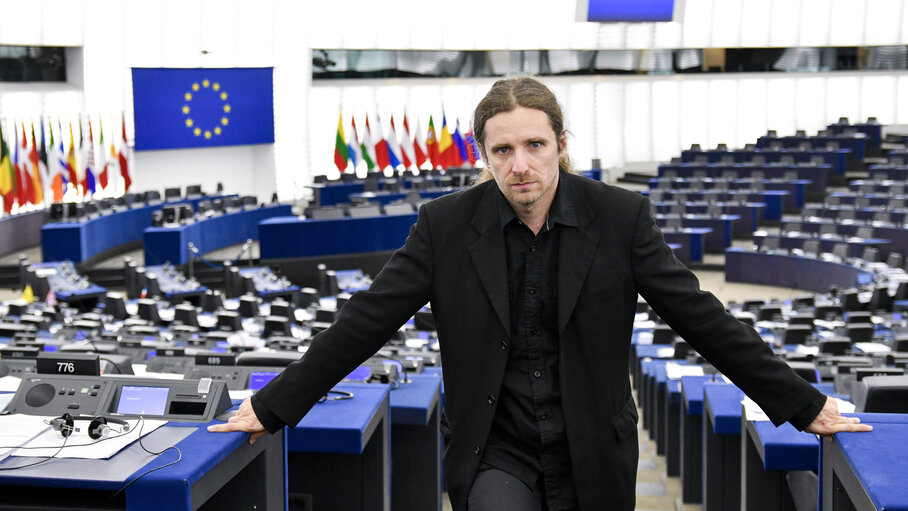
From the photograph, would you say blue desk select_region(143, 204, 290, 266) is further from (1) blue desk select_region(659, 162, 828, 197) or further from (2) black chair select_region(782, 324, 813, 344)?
(2) black chair select_region(782, 324, 813, 344)

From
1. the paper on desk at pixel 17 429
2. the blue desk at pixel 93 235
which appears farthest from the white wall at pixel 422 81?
the paper on desk at pixel 17 429

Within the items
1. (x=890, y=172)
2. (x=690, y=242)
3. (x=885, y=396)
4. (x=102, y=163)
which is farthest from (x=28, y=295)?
(x=890, y=172)

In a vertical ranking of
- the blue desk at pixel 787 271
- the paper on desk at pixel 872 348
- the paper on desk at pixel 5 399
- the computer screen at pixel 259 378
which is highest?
the paper on desk at pixel 5 399

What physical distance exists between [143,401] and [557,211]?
1290 millimetres

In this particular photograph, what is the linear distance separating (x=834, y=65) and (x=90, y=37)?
1849 centimetres

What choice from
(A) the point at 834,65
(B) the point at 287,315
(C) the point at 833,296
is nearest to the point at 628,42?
(A) the point at 834,65

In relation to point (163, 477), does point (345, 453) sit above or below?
below

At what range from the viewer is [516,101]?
6.75ft

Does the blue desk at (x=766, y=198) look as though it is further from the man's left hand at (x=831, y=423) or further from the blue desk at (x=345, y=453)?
the man's left hand at (x=831, y=423)

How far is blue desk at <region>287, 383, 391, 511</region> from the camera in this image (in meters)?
3.26

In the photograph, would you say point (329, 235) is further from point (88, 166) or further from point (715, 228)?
point (715, 228)

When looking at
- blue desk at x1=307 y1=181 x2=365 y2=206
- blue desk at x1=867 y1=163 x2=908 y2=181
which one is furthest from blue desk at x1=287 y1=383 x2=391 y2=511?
blue desk at x1=867 y1=163 x2=908 y2=181

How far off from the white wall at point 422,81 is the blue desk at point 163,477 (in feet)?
61.9

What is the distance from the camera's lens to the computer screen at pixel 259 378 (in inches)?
147
